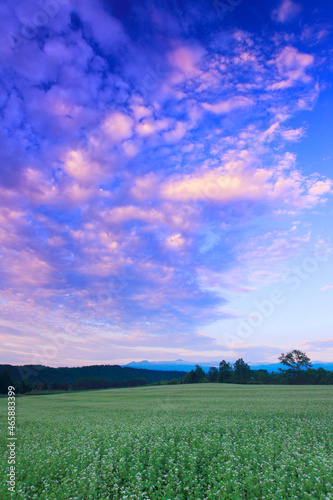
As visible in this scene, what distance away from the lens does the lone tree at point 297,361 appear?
9862 cm

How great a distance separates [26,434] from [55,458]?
273 inches

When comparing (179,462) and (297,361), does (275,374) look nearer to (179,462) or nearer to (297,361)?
(297,361)

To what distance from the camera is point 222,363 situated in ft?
351

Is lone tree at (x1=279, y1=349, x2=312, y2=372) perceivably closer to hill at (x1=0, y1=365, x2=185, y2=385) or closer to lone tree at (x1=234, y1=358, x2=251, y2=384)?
lone tree at (x1=234, y1=358, x2=251, y2=384)

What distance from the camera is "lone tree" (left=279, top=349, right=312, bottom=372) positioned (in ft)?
324

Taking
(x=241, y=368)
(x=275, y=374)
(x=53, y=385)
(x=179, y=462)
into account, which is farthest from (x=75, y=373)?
(x=179, y=462)

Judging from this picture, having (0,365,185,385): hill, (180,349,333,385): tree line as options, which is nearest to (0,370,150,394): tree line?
(0,365,185,385): hill

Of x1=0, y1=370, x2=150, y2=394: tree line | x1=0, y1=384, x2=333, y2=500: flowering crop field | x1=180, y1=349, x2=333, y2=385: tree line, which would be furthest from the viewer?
x1=180, y1=349, x2=333, y2=385: tree line

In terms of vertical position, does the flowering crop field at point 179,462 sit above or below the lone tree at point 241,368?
above

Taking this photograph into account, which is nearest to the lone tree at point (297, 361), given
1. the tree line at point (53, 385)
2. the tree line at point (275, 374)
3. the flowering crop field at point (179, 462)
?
the tree line at point (275, 374)

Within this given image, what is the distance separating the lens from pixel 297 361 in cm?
9962

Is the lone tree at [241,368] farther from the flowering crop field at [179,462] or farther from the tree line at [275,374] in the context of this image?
the flowering crop field at [179,462]

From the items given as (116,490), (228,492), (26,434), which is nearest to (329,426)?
(228,492)

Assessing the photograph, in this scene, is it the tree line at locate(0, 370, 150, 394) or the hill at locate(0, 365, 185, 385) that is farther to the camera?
the hill at locate(0, 365, 185, 385)
